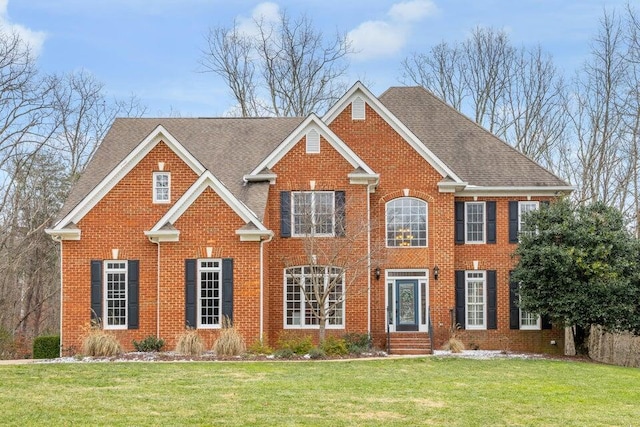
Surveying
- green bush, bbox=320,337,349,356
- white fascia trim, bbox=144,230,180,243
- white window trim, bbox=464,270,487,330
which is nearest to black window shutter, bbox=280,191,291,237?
white fascia trim, bbox=144,230,180,243

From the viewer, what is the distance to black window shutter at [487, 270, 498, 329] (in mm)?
28266

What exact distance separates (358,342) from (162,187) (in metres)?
7.87

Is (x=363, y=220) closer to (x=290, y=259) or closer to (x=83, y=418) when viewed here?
(x=290, y=259)

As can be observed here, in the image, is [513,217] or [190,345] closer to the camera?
[190,345]

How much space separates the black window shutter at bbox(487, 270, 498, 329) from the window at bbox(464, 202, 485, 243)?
129 cm

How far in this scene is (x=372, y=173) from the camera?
26.3 m

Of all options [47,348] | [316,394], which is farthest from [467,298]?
[47,348]

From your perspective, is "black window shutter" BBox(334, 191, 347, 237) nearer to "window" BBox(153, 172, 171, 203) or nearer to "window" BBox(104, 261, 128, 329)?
"window" BBox(153, 172, 171, 203)

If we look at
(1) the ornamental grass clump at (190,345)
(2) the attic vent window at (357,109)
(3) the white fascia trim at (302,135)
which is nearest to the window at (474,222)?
(3) the white fascia trim at (302,135)

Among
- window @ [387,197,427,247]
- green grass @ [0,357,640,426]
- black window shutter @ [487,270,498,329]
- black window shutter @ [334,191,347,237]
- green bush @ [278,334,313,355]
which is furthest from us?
black window shutter @ [487,270,498,329]

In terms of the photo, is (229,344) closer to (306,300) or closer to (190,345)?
(190,345)

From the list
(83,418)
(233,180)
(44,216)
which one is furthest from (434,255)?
(44,216)

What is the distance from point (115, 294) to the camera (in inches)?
1002

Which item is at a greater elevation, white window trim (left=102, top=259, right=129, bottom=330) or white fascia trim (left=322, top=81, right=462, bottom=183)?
white fascia trim (left=322, top=81, right=462, bottom=183)
